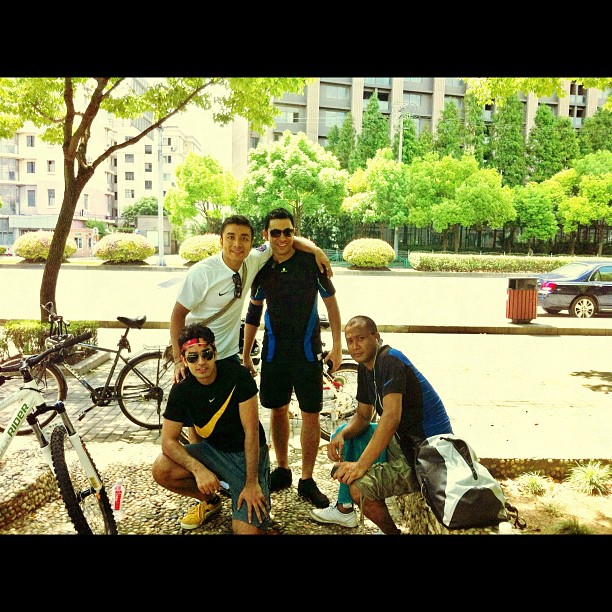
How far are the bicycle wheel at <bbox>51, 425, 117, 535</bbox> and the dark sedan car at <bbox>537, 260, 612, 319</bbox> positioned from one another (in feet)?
42.6

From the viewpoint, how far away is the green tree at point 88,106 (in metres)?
8.62

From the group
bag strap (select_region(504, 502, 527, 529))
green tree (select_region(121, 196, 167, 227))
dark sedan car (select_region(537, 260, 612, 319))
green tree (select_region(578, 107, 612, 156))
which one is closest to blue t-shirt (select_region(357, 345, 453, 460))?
bag strap (select_region(504, 502, 527, 529))

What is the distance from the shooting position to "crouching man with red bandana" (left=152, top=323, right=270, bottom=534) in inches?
124

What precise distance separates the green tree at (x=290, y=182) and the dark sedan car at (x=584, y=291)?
21.7m

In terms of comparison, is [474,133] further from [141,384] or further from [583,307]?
[141,384]

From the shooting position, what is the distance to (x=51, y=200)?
187 ft

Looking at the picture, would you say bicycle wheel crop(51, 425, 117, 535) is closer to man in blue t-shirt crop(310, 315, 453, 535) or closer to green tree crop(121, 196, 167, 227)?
man in blue t-shirt crop(310, 315, 453, 535)

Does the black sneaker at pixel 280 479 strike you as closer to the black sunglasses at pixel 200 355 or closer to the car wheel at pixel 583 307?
the black sunglasses at pixel 200 355

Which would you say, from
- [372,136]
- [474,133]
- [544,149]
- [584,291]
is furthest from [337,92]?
[584,291]
